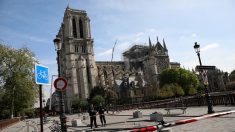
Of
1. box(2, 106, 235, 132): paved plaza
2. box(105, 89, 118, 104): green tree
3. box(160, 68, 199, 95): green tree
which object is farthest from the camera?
box(105, 89, 118, 104): green tree

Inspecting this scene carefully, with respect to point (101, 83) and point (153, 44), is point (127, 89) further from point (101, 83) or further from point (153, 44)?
point (153, 44)

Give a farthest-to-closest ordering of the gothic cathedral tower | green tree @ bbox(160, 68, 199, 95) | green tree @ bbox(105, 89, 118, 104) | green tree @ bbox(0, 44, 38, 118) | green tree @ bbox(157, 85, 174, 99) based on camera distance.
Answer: the gothic cathedral tower, green tree @ bbox(105, 89, 118, 104), green tree @ bbox(160, 68, 199, 95), green tree @ bbox(157, 85, 174, 99), green tree @ bbox(0, 44, 38, 118)

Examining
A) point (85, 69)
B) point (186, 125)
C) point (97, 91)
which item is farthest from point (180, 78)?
point (186, 125)

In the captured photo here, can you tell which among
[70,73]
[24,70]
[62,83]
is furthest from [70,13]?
[62,83]

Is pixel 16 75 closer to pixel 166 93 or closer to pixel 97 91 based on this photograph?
pixel 166 93

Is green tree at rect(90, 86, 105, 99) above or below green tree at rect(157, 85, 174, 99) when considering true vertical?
above

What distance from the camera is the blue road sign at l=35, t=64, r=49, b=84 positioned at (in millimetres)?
9273

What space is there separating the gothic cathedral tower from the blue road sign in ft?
254

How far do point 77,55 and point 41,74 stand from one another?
81779 mm

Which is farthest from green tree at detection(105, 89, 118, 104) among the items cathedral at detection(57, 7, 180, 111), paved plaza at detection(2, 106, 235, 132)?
paved plaza at detection(2, 106, 235, 132)

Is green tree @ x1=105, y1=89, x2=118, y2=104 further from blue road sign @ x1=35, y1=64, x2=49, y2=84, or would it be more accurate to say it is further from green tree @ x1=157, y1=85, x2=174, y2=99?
blue road sign @ x1=35, y1=64, x2=49, y2=84

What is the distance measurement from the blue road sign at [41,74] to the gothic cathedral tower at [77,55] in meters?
77.4

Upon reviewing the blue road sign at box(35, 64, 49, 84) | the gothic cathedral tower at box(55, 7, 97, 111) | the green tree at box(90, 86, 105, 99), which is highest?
the gothic cathedral tower at box(55, 7, 97, 111)

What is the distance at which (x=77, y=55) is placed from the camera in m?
90.4
